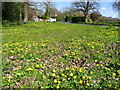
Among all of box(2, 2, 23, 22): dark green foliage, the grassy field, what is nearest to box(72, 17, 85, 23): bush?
box(2, 2, 23, 22): dark green foliage

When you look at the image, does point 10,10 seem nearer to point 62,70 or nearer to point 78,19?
point 62,70

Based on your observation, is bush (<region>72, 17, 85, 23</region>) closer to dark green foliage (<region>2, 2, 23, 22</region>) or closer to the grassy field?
dark green foliage (<region>2, 2, 23, 22</region>)

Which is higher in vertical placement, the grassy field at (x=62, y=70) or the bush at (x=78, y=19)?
the bush at (x=78, y=19)

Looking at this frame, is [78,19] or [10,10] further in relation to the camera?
[78,19]

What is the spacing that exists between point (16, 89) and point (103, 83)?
1.83m

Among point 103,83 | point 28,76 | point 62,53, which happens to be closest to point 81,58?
point 62,53

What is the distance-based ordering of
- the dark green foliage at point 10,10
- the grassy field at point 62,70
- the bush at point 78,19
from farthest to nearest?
the bush at point 78,19
the dark green foliage at point 10,10
the grassy field at point 62,70

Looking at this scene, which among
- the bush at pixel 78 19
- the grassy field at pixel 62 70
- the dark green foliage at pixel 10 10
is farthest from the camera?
the bush at pixel 78 19


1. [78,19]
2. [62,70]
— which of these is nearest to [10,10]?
[62,70]

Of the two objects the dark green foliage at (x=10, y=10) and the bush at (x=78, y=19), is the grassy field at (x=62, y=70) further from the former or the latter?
the bush at (x=78, y=19)

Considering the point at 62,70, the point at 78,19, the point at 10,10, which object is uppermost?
the point at 78,19

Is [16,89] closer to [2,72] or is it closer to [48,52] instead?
[2,72]

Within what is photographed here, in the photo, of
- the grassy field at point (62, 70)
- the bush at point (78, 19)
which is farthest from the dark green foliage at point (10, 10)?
the bush at point (78, 19)

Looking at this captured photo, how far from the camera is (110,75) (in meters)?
3.22
